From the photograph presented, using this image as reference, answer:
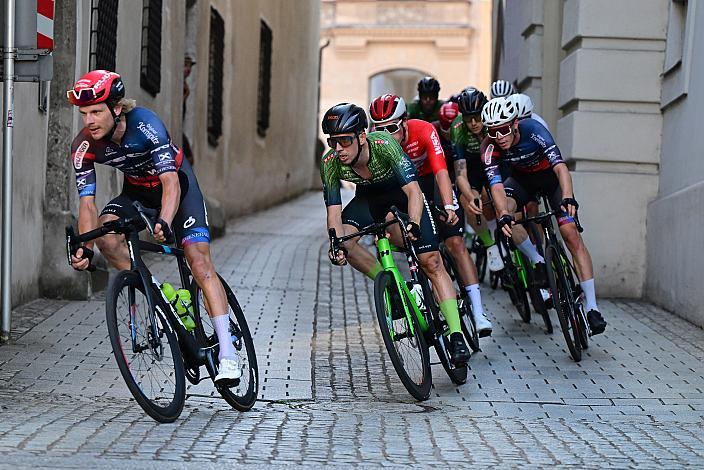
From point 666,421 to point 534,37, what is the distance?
29.3 ft

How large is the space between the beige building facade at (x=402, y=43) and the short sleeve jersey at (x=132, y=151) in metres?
39.3

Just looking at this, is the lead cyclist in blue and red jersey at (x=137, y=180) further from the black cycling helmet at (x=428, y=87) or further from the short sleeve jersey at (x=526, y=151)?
the black cycling helmet at (x=428, y=87)

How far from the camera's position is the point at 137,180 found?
715 centimetres

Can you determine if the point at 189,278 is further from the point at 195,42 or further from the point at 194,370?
the point at 195,42

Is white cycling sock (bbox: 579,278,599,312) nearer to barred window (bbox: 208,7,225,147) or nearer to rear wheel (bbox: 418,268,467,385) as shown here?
rear wheel (bbox: 418,268,467,385)

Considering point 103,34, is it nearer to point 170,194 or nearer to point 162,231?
point 170,194

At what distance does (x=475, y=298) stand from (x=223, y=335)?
2.84 meters

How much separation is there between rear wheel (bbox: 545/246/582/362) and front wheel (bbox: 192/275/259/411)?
8.14ft

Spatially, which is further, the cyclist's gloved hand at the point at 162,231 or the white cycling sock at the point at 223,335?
the white cycling sock at the point at 223,335

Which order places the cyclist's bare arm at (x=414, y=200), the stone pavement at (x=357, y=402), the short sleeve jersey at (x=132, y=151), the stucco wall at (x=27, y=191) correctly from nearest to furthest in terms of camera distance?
the stone pavement at (x=357, y=402), the short sleeve jersey at (x=132, y=151), the cyclist's bare arm at (x=414, y=200), the stucco wall at (x=27, y=191)

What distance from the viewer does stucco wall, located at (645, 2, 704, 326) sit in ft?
37.0

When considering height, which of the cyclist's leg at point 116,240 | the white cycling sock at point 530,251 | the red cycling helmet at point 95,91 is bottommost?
the white cycling sock at point 530,251

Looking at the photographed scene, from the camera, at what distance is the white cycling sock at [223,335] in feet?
23.4

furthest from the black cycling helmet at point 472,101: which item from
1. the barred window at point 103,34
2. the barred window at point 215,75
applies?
the barred window at point 215,75
